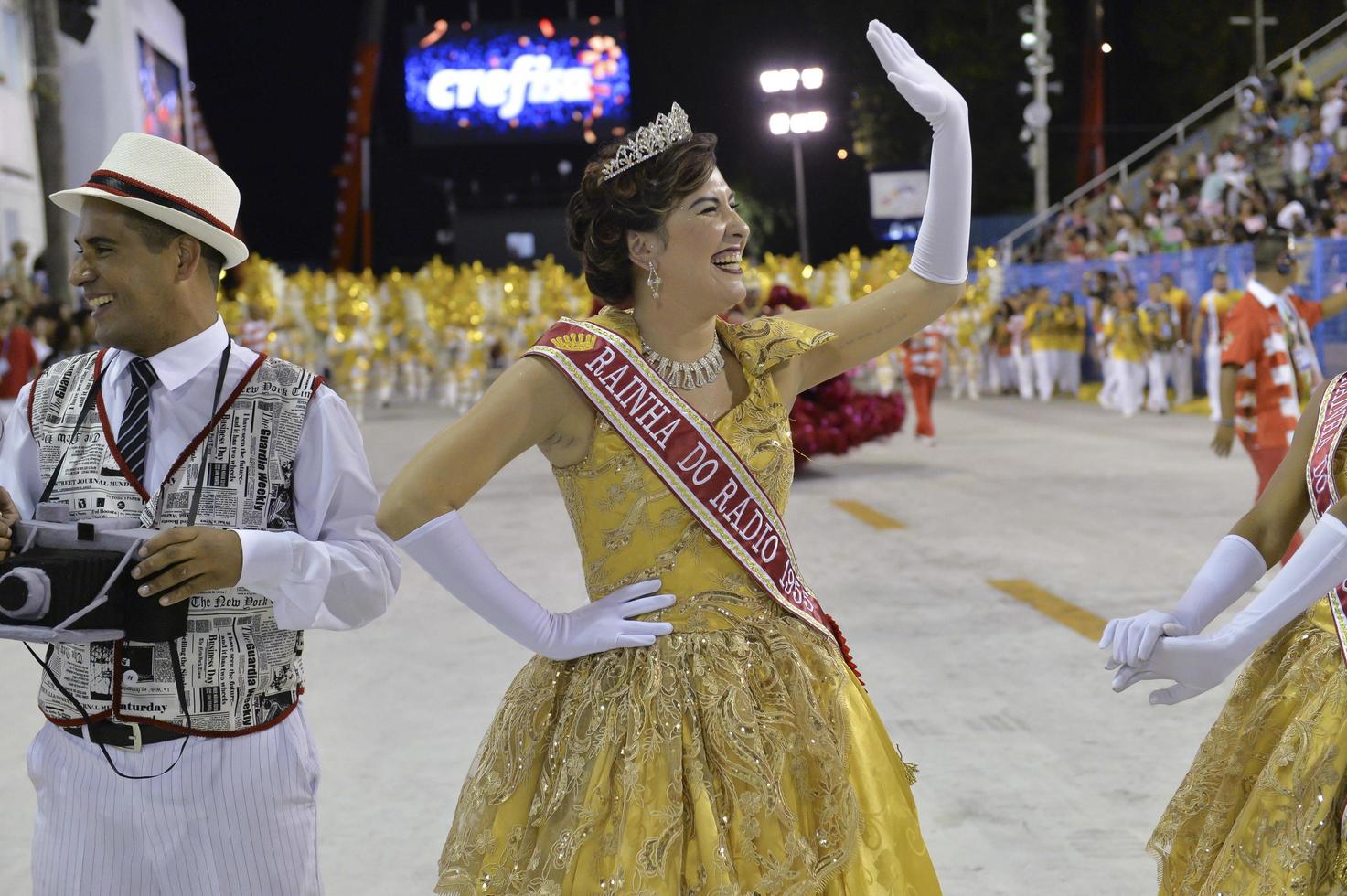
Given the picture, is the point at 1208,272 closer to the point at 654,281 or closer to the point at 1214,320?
the point at 1214,320

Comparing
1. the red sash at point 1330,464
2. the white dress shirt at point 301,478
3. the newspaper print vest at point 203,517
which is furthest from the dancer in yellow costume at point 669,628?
the red sash at point 1330,464

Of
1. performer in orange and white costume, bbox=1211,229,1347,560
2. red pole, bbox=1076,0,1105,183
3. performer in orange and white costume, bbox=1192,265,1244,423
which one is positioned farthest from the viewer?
red pole, bbox=1076,0,1105,183

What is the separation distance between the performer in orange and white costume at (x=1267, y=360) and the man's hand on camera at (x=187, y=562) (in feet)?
17.9

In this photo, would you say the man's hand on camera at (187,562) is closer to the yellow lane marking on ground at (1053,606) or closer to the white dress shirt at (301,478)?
the white dress shirt at (301,478)

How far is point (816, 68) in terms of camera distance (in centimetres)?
2795

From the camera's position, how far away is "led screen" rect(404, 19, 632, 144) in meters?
39.6

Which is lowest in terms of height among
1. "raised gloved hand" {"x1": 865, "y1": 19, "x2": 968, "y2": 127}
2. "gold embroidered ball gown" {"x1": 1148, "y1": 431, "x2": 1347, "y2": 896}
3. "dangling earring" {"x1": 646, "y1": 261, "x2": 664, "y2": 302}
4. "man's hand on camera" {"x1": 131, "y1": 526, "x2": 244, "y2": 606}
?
"gold embroidered ball gown" {"x1": 1148, "y1": 431, "x2": 1347, "y2": 896}

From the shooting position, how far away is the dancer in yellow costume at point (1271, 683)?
221cm

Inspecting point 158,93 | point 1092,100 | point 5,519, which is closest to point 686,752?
point 5,519

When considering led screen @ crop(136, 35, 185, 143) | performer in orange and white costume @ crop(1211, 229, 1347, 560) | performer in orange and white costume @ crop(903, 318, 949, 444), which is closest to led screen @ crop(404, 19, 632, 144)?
led screen @ crop(136, 35, 185, 143)

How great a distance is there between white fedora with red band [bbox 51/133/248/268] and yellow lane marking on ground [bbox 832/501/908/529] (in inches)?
281

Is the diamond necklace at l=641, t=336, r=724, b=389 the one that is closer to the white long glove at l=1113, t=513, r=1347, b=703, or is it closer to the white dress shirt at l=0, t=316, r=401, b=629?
the white dress shirt at l=0, t=316, r=401, b=629

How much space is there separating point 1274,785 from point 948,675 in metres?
3.38

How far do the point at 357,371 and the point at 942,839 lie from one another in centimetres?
1641
